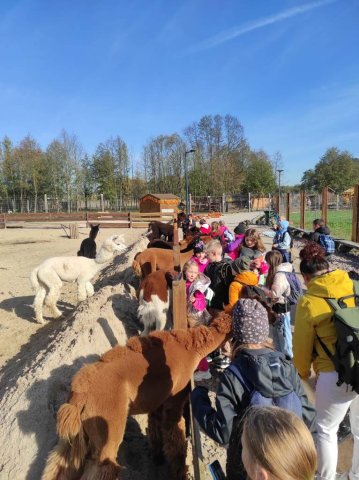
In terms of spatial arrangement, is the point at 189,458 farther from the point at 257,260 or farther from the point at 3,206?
the point at 3,206

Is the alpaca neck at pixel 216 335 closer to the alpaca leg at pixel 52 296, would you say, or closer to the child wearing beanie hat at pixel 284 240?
the child wearing beanie hat at pixel 284 240

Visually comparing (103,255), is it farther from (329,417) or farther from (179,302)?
(329,417)

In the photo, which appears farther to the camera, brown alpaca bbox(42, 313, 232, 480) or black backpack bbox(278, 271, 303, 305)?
black backpack bbox(278, 271, 303, 305)

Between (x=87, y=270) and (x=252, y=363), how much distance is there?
6.06m

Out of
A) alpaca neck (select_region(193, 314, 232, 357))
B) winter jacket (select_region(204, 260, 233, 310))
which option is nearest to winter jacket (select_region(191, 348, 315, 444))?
alpaca neck (select_region(193, 314, 232, 357))

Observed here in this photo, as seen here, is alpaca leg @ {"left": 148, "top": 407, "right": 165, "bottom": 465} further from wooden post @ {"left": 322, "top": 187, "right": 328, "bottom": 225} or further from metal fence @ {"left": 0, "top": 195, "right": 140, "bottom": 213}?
metal fence @ {"left": 0, "top": 195, "right": 140, "bottom": 213}

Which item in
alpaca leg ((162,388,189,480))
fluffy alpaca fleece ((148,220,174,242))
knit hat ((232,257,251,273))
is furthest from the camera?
fluffy alpaca fleece ((148,220,174,242))

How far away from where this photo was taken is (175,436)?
2861mm

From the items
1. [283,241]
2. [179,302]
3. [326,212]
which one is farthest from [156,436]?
[326,212]

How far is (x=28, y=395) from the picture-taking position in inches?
123

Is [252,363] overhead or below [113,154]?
below

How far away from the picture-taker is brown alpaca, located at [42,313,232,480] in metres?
2.23

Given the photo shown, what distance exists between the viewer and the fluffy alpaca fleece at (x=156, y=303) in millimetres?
4574

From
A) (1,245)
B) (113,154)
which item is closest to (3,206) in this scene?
(113,154)
